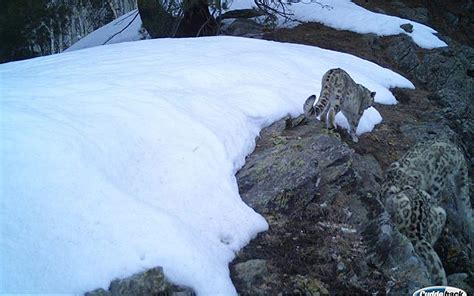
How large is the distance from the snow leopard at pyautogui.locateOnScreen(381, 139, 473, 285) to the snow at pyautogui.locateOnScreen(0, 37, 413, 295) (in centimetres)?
196

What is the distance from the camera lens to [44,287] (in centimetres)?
391

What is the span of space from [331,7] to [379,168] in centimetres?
1303

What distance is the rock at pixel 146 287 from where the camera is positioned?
4100 mm

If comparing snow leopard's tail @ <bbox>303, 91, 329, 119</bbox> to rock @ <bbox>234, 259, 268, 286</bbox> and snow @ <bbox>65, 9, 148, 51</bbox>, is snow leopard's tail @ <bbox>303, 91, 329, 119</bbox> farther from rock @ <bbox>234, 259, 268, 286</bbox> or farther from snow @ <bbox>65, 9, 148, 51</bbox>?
snow @ <bbox>65, 9, 148, 51</bbox>

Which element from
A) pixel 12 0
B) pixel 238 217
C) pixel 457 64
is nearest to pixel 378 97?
pixel 457 64

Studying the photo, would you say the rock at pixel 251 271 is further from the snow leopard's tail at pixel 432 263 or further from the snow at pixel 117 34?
the snow at pixel 117 34

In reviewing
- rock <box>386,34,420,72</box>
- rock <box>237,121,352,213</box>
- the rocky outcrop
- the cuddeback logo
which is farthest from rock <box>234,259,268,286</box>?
rock <box>386,34,420,72</box>

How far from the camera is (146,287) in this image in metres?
4.23

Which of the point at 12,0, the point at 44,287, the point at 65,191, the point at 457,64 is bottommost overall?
the point at 457,64

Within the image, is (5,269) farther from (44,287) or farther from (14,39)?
(14,39)

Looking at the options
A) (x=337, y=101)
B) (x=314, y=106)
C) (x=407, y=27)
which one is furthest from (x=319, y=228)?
(x=407, y=27)

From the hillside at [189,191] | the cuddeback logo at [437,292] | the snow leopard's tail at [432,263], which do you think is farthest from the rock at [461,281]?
the cuddeback logo at [437,292]

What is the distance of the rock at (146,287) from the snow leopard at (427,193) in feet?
9.95

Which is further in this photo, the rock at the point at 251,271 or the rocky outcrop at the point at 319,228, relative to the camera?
the rocky outcrop at the point at 319,228
